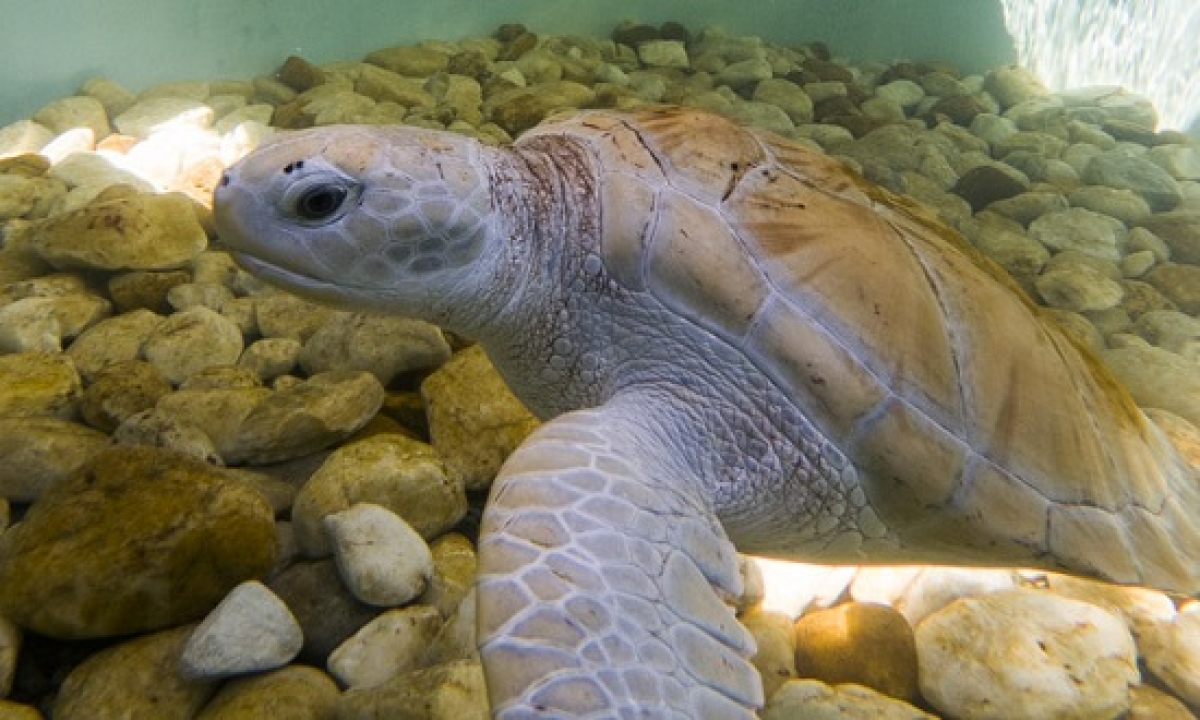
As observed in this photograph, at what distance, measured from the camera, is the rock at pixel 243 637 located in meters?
1.33

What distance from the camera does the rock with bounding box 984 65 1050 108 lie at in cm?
538

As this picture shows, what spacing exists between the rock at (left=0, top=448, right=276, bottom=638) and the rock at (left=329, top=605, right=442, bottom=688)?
26cm

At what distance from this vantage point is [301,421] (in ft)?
6.05

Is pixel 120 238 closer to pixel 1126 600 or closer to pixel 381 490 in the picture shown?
pixel 381 490

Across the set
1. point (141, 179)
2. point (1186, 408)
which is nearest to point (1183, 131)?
point (1186, 408)

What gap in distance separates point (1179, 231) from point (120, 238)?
172 inches

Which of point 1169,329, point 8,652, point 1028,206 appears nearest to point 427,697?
point 8,652

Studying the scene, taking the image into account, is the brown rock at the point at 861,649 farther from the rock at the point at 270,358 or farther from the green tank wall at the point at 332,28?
the green tank wall at the point at 332,28

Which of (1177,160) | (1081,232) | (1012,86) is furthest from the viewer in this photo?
(1012,86)

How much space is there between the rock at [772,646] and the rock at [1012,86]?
4996 mm

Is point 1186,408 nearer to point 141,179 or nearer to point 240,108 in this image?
point 141,179

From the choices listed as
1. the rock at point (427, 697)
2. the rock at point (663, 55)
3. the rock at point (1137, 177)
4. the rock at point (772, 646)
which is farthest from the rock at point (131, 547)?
the rock at point (663, 55)

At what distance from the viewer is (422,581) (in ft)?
5.12

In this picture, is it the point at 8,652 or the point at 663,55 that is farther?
the point at 663,55
